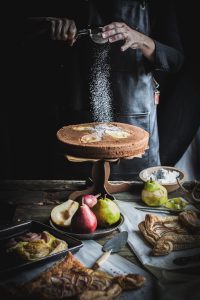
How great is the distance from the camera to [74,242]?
1.75 m

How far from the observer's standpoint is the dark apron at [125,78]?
10.5ft

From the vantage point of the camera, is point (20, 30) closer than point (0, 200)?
No

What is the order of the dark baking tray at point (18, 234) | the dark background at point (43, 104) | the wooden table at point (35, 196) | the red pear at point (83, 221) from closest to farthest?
the dark baking tray at point (18, 234)
the red pear at point (83, 221)
the wooden table at point (35, 196)
the dark background at point (43, 104)

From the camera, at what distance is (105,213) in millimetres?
1974

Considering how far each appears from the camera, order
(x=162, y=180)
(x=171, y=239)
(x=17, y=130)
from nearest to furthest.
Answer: (x=171, y=239) < (x=162, y=180) < (x=17, y=130)

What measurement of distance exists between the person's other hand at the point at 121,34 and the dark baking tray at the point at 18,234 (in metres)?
1.48

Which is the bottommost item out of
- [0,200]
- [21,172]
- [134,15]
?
[21,172]

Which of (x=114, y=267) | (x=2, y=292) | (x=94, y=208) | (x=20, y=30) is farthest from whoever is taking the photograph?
(x=20, y=30)

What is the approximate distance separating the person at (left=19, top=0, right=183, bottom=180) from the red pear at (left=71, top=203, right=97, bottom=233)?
4.47ft

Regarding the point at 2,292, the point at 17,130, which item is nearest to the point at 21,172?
the point at 17,130

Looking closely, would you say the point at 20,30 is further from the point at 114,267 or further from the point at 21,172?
the point at 114,267

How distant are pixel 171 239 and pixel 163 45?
194cm

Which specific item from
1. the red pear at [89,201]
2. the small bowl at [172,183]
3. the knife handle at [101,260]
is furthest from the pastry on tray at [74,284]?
the small bowl at [172,183]

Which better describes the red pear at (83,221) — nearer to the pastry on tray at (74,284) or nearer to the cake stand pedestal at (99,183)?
the pastry on tray at (74,284)
